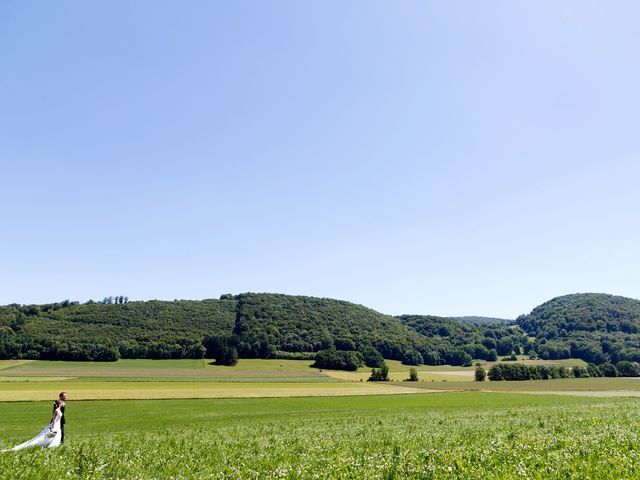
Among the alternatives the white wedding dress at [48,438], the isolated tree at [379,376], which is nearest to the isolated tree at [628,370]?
the isolated tree at [379,376]

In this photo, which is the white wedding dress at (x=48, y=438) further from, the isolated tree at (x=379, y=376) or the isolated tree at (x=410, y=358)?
the isolated tree at (x=410, y=358)

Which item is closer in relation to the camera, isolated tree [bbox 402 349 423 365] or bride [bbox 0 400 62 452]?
bride [bbox 0 400 62 452]

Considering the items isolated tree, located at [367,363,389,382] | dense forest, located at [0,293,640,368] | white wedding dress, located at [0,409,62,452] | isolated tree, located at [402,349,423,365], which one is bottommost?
isolated tree, located at [402,349,423,365]

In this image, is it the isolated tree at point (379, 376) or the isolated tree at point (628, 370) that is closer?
the isolated tree at point (379, 376)

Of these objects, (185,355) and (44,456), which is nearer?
(44,456)

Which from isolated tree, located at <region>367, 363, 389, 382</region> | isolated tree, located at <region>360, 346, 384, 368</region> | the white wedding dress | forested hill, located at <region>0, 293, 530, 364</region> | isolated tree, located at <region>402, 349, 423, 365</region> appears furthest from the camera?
isolated tree, located at <region>402, 349, 423, 365</region>

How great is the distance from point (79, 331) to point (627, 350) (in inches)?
9972

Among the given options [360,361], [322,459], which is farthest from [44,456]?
[360,361]

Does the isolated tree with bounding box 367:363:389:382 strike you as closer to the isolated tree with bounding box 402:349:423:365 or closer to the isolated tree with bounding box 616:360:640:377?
the isolated tree with bounding box 402:349:423:365

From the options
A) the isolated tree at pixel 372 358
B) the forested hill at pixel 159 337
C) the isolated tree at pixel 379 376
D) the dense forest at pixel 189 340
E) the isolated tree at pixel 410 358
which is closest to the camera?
the isolated tree at pixel 379 376

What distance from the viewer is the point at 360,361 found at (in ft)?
506

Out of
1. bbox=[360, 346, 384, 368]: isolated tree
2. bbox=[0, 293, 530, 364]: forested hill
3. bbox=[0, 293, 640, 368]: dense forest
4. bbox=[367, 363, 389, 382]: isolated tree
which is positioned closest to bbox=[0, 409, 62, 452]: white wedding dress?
bbox=[367, 363, 389, 382]: isolated tree

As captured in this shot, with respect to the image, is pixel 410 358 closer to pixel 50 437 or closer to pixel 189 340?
pixel 189 340

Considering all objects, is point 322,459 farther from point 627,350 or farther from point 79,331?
point 627,350
